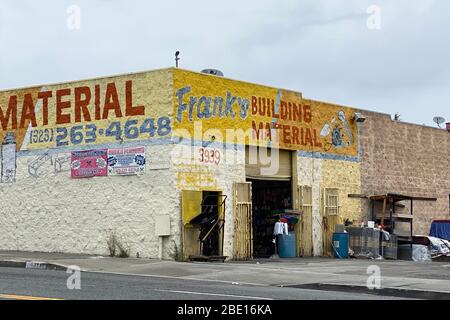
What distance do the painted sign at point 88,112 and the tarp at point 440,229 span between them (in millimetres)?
16556

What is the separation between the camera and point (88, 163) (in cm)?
2561

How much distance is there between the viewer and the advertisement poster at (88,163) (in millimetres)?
25328

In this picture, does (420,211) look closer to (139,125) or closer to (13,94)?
(139,125)

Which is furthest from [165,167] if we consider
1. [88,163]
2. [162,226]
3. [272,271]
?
[272,271]

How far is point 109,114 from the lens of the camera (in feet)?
83.3

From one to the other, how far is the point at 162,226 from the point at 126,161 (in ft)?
8.06

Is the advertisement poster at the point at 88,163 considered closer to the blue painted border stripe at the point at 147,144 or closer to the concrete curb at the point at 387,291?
the blue painted border stripe at the point at 147,144

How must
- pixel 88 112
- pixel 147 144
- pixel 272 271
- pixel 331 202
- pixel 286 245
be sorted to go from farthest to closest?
pixel 331 202
pixel 286 245
pixel 88 112
pixel 147 144
pixel 272 271

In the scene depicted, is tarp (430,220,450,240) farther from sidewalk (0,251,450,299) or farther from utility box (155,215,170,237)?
utility box (155,215,170,237)

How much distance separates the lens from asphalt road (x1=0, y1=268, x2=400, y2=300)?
12.8 meters

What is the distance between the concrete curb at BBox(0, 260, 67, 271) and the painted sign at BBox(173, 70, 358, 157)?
18.6 ft

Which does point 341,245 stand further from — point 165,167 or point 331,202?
point 165,167

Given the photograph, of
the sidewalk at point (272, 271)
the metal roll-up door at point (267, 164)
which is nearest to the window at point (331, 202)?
the metal roll-up door at point (267, 164)
